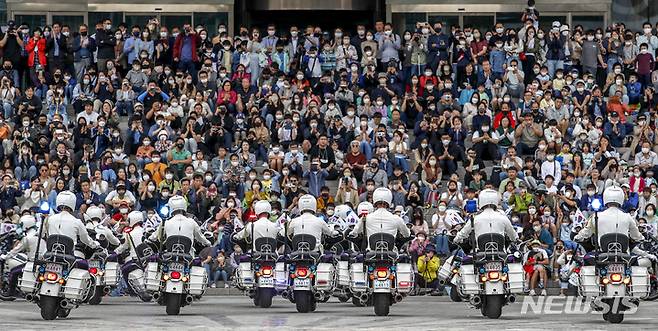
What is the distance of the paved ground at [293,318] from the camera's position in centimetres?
2623

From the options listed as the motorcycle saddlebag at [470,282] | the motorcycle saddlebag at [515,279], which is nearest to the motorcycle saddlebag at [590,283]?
the motorcycle saddlebag at [515,279]

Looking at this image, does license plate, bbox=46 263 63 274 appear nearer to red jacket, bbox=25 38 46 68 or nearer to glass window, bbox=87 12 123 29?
red jacket, bbox=25 38 46 68

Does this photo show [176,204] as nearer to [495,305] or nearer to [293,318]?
[293,318]

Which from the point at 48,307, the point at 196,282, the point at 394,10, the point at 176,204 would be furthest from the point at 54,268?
the point at 394,10

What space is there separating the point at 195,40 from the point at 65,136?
19.2 feet

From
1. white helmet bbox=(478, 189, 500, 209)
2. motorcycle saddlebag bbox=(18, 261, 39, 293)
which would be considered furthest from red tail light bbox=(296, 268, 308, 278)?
motorcycle saddlebag bbox=(18, 261, 39, 293)

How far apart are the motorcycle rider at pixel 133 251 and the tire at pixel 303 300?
2.83 metres

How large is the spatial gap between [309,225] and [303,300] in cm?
131

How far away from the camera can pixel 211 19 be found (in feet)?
182

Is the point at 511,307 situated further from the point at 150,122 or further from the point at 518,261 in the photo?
the point at 150,122

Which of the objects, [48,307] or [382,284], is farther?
[382,284]

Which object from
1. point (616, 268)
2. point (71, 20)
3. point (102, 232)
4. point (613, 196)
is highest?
point (71, 20)

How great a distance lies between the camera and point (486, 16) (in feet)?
182

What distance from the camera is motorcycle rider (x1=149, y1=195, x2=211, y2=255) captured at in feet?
95.5
